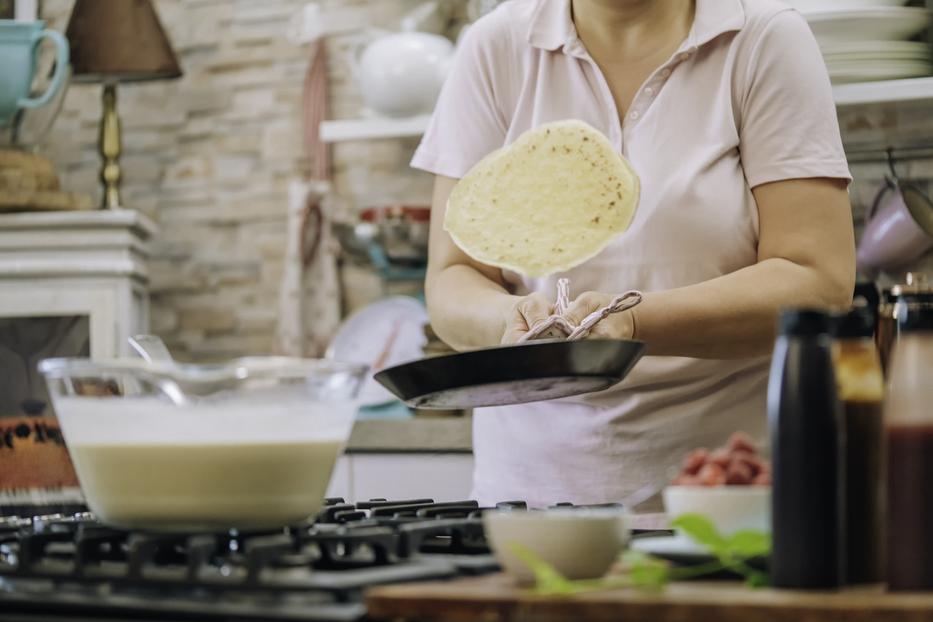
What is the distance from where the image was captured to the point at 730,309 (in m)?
1.55

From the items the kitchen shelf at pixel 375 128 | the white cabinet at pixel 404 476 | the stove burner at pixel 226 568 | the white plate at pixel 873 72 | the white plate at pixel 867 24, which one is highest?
the white plate at pixel 867 24

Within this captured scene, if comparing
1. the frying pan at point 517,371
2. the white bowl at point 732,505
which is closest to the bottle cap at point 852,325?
the white bowl at point 732,505

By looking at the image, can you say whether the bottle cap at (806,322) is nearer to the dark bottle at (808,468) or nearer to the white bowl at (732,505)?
the dark bottle at (808,468)

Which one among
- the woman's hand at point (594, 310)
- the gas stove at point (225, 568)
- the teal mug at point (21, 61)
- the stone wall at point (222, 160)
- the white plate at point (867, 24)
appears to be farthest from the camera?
the stone wall at point (222, 160)

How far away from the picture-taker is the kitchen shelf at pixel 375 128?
9.70 ft

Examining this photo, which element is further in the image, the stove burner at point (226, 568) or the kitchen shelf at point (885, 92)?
the kitchen shelf at point (885, 92)

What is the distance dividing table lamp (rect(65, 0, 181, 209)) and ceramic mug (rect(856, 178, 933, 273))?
1.66 meters

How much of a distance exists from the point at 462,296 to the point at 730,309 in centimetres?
35

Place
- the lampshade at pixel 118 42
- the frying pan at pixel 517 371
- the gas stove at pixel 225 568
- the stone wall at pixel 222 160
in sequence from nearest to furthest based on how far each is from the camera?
1. the gas stove at pixel 225 568
2. the frying pan at pixel 517 371
3. the lampshade at pixel 118 42
4. the stone wall at pixel 222 160

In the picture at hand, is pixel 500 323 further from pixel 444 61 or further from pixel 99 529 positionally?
pixel 444 61

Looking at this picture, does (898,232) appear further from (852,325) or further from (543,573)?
(543,573)

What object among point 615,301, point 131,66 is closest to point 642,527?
point 615,301

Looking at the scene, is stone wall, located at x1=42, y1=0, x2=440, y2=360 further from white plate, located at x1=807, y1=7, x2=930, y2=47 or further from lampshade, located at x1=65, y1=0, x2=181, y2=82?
white plate, located at x1=807, y1=7, x2=930, y2=47

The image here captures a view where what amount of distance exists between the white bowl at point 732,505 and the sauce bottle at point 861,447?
0.06 m
